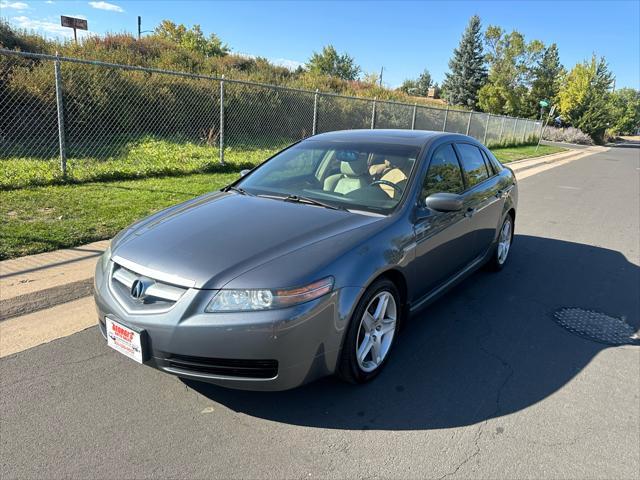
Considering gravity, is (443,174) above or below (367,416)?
above

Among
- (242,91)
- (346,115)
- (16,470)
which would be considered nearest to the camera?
Answer: (16,470)

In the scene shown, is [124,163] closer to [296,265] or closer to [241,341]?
[296,265]

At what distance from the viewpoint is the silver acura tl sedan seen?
7.88 feet

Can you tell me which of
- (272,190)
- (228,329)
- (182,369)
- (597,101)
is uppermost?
(597,101)

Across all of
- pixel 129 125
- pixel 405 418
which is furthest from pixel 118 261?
pixel 129 125

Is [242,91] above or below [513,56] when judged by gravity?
below

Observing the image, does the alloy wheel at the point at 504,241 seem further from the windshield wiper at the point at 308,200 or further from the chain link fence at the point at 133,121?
the chain link fence at the point at 133,121

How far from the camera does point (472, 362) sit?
341cm

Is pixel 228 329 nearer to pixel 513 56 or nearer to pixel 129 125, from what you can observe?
pixel 129 125

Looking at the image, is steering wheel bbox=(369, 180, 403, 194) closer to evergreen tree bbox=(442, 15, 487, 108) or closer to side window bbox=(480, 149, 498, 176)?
side window bbox=(480, 149, 498, 176)

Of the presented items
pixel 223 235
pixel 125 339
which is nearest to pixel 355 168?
pixel 223 235

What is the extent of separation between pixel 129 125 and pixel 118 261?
484 inches

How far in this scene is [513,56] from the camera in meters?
46.5

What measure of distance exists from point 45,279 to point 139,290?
2.16 m
